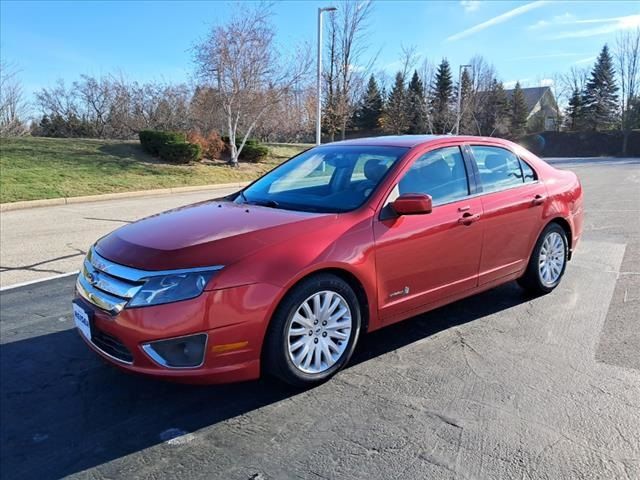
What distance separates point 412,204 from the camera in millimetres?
3492

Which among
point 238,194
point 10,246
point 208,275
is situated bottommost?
point 10,246

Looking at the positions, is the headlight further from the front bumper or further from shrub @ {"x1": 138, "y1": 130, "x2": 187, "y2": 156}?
shrub @ {"x1": 138, "y1": 130, "x2": 187, "y2": 156}

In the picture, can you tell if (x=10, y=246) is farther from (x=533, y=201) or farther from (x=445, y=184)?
(x=533, y=201)

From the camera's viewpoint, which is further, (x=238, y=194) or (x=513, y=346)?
(x=238, y=194)

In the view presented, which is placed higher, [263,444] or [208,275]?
[208,275]

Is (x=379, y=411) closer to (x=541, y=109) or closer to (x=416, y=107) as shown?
(x=416, y=107)

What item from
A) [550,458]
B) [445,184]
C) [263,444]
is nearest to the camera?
[550,458]

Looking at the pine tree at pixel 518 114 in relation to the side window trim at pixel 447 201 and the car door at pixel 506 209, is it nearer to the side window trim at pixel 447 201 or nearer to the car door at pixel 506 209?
the car door at pixel 506 209

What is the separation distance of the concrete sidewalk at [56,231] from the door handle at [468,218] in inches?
191

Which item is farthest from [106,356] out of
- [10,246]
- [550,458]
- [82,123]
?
[82,123]

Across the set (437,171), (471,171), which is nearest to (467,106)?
(471,171)

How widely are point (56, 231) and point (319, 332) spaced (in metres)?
7.47

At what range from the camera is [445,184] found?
409cm

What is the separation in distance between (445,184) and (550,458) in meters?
2.14
